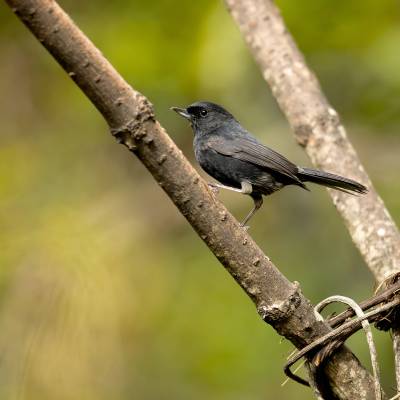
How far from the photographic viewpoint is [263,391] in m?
5.88

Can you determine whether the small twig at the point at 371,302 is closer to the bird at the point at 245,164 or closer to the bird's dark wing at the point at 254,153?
the bird at the point at 245,164

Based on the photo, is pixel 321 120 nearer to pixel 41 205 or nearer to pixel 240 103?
pixel 240 103

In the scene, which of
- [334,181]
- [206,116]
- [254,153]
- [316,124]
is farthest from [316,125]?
[206,116]

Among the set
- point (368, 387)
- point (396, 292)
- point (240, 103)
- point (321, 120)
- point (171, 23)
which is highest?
point (171, 23)

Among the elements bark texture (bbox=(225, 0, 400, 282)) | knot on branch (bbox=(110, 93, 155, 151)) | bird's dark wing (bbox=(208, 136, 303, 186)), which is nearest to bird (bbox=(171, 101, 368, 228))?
bird's dark wing (bbox=(208, 136, 303, 186))

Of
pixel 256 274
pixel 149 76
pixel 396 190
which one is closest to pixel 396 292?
pixel 256 274

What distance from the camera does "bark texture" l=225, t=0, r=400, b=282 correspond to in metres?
3.34

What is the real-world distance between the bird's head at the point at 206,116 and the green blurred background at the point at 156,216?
19 cm

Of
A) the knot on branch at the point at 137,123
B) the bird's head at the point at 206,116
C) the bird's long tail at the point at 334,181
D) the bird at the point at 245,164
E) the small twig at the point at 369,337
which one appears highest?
the bird's head at the point at 206,116

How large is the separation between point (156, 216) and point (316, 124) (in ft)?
7.31

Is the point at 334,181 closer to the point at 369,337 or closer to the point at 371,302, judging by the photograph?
the point at 371,302

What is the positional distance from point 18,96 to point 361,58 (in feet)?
9.45

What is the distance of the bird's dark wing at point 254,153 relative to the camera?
13.8ft

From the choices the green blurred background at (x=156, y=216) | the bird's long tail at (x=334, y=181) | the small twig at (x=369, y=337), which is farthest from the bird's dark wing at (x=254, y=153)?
the small twig at (x=369, y=337)
